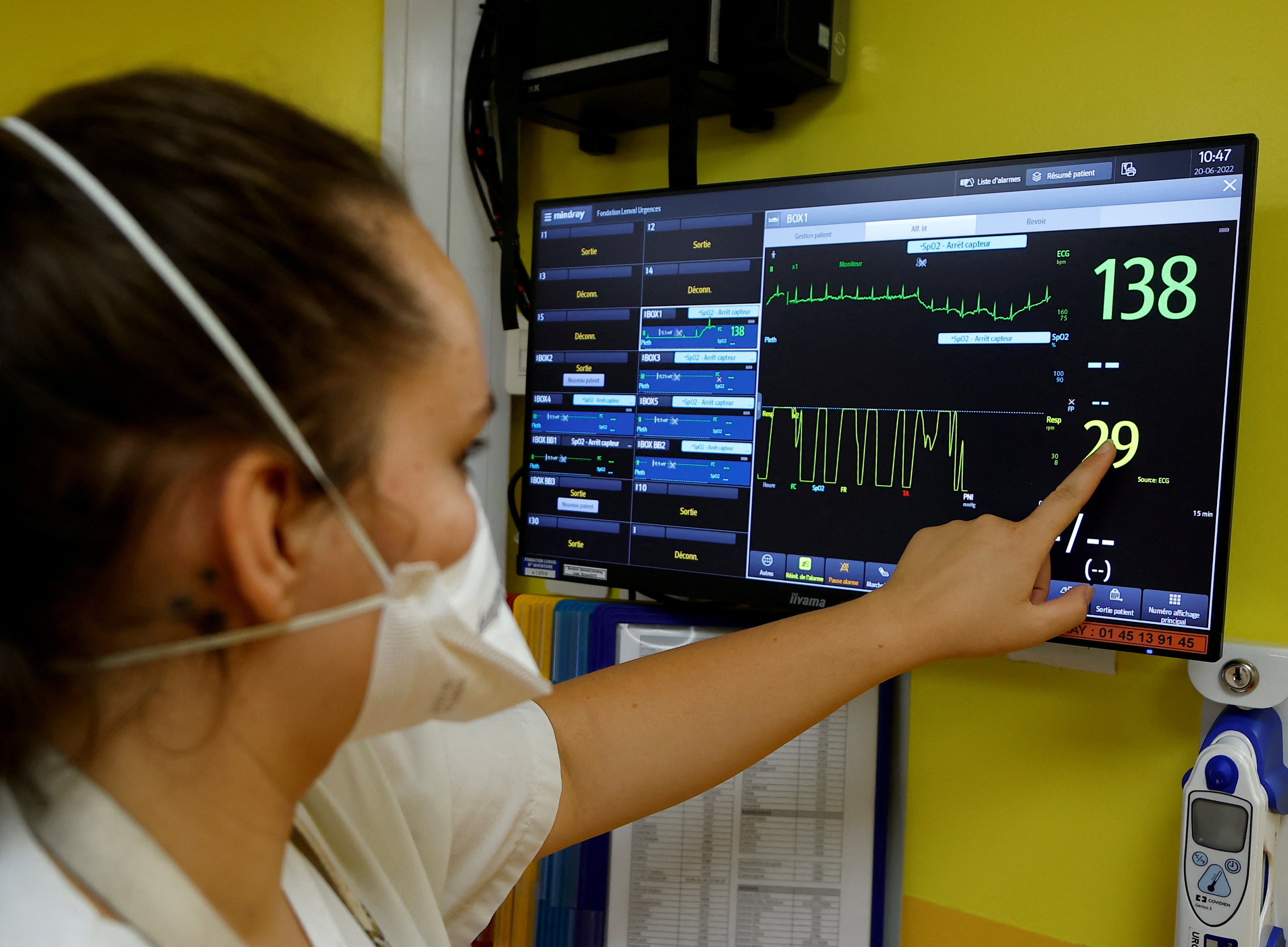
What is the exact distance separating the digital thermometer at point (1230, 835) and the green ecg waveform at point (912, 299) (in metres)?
0.44

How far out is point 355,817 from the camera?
0.76 metres

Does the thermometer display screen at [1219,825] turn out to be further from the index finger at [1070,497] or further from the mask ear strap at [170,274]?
the mask ear strap at [170,274]

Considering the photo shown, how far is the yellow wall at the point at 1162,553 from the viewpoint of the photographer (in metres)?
0.96

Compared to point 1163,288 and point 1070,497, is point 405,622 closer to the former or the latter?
point 1070,497

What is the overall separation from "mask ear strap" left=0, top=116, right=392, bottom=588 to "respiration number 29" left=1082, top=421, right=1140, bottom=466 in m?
0.72

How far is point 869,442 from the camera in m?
1.01

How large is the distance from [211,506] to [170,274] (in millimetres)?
114

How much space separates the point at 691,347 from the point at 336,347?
0.67 metres

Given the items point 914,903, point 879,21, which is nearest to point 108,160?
point 879,21

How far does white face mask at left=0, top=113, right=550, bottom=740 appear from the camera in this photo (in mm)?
452

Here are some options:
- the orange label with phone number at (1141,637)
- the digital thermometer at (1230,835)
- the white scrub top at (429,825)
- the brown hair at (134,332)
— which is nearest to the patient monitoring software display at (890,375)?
the orange label with phone number at (1141,637)

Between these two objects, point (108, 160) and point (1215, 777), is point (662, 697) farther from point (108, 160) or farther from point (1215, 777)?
point (108, 160)

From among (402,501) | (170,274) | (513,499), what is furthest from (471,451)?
(513,499)

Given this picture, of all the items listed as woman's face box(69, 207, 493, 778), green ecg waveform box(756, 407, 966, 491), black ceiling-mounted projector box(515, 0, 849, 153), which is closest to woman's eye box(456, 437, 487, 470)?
woman's face box(69, 207, 493, 778)
